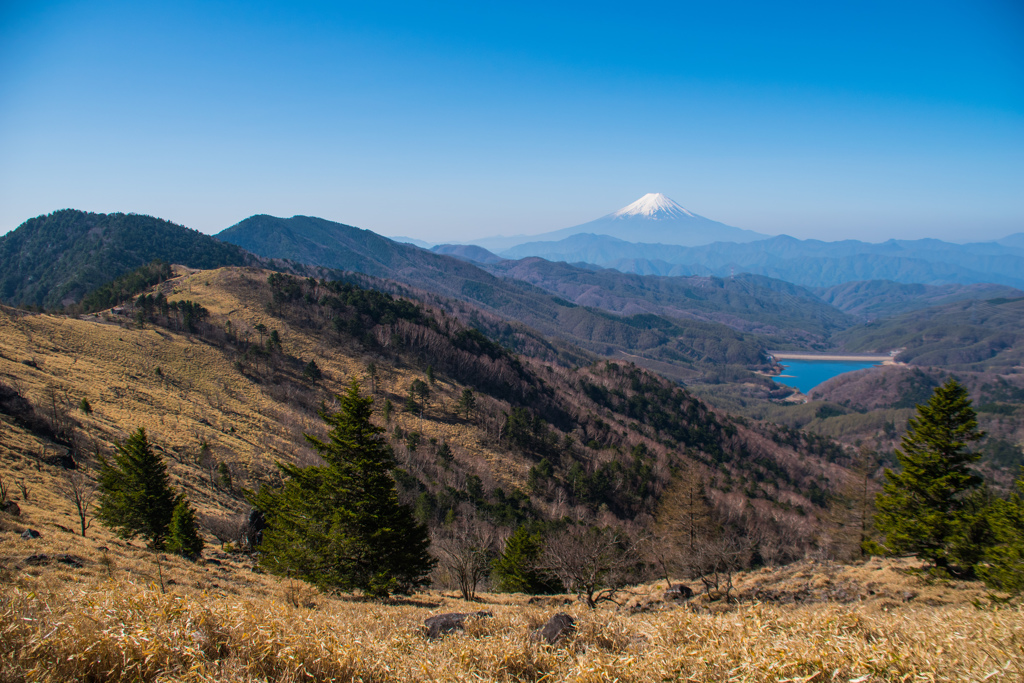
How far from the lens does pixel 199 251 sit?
181125 millimetres

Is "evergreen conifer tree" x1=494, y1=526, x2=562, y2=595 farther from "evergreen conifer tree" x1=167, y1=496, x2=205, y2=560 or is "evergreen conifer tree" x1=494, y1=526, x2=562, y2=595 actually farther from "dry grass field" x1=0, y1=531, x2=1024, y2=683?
"dry grass field" x1=0, y1=531, x2=1024, y2=683

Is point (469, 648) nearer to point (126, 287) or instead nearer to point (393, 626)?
point (393, 626)

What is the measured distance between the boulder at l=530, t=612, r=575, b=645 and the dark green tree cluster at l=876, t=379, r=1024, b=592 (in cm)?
1900

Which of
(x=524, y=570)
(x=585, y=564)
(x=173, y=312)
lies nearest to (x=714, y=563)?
(x=585, y=564)

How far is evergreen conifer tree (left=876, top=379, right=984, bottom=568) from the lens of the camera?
20219 millimetres

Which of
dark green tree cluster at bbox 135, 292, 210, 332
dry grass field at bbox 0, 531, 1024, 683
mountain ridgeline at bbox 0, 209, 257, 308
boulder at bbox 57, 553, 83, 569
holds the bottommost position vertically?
boulder at bbox 57, 553, 83, 569

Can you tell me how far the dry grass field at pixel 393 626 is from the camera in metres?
4.92

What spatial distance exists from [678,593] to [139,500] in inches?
1058

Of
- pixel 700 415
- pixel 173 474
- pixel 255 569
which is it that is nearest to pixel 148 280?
pixel 173 474

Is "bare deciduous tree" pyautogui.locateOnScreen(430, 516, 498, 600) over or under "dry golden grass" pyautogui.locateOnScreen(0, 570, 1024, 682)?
under

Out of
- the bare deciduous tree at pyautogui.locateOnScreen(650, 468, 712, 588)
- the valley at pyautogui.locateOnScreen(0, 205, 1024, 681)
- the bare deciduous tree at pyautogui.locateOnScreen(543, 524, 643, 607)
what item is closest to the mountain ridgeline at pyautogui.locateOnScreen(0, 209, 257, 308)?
the valley at pyautogui.locateOnScreen(0, 205, 1024, 681)

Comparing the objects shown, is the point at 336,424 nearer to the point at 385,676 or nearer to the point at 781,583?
the point at 385,676

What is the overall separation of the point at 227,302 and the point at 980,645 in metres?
92.5

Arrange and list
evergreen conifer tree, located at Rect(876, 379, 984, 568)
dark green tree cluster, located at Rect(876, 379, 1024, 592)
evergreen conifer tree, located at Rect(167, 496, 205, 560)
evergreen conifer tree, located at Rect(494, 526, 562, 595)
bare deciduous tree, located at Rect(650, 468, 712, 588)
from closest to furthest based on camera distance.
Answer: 1. dark green tree cluster, located at Rect(876, 379, 1024, 592)
2. evergreen conifer tree, located at Rect(876, 379, 984, 568)
3. evergreen conifer tree, located at Rect(167, 496, 205, 560)
4. evergreen conifer tree, located at Rect(494, 526, 562, 595)
5. bare deciduous tree, located at Rect(650, 468, 712, 588)
